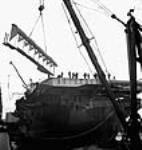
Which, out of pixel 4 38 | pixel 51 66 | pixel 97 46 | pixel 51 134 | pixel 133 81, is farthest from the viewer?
pixel 51 66

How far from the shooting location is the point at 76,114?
1484 centimetres

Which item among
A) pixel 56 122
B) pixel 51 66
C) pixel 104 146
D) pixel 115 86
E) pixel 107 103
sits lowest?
pixel 104 146

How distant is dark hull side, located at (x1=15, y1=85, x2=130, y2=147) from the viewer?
48.3 ft

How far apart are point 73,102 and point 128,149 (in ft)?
17.0

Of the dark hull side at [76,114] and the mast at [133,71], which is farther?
the dark hull side at [76,114]

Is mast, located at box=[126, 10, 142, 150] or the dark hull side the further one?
the dark hull side

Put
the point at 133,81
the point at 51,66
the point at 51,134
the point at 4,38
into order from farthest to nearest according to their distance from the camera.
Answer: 1. the point at 51,66
2. the point at 51,134
3. the point at 4,38
4. the point at 133,81

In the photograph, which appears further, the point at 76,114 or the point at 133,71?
the point at 76,114

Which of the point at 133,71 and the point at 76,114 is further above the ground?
the point at 133,71

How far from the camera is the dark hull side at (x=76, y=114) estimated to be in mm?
14719

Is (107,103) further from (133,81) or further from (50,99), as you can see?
(133,81)

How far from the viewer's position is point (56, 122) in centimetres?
1515

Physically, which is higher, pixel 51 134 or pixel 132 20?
pixel 132 20

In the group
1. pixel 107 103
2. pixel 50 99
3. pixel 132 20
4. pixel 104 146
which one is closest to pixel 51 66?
pixel 50 99
